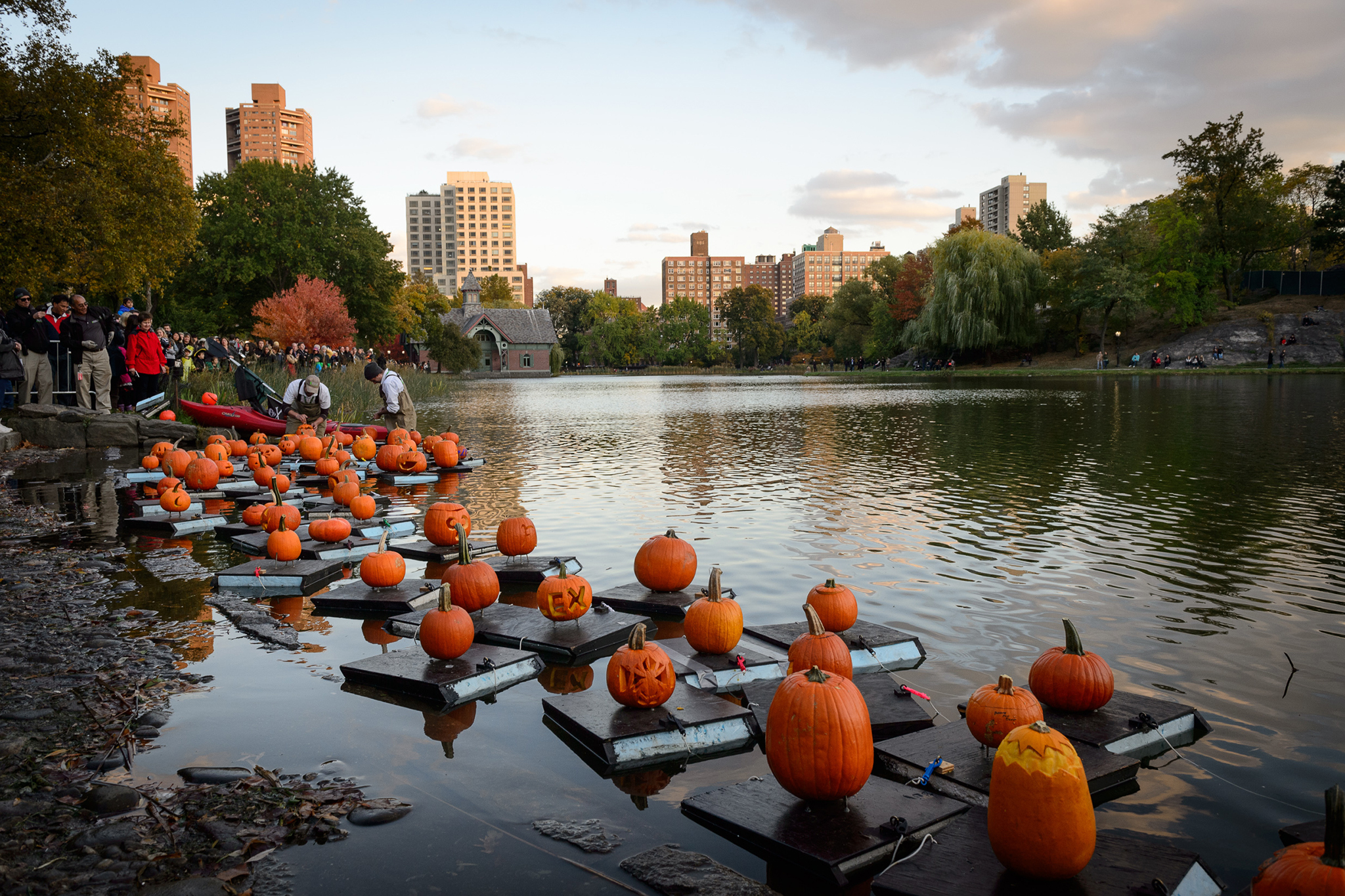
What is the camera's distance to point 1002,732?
3896 millimetres

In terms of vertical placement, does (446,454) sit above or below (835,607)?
above

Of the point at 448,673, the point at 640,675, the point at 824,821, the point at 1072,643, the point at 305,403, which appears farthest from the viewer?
the point at 305,403

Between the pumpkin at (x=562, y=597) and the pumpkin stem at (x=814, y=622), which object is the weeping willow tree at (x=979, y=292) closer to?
the pumpkin at (x=562, y=597)

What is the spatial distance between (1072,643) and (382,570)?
497 centimetres

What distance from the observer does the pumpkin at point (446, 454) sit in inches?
578

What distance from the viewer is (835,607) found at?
5547mm

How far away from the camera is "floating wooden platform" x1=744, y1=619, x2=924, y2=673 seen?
5.46 meters

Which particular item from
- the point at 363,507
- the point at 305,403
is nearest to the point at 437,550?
the point at 363,507

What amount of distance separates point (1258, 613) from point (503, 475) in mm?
10802

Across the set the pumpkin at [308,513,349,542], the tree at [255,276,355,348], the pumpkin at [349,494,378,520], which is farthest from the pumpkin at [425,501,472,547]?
the tree at [255,276,355,348]

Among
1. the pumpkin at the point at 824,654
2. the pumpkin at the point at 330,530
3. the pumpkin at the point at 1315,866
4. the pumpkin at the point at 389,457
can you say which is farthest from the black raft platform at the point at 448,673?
the pumpkin at the point at 389,457

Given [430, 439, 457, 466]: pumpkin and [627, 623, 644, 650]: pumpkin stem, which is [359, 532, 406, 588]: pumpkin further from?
[430, 439, 457, 466]: pumpkin

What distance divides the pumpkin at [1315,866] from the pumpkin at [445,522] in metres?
6.91

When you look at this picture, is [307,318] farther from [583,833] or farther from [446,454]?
[583,833]
